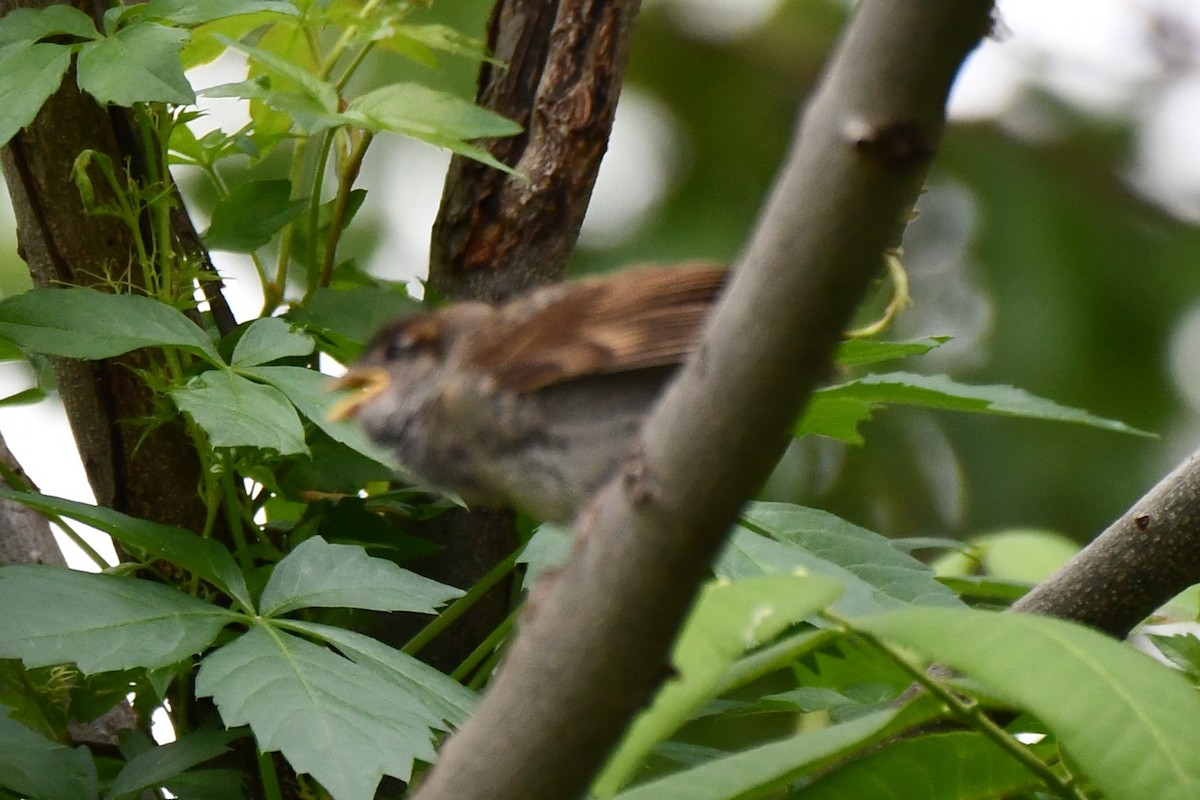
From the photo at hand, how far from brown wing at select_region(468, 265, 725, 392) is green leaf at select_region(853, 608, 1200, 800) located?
0.30 meters

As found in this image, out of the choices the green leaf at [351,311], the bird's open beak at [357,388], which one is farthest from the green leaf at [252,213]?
the bird's open beak at [357,388]

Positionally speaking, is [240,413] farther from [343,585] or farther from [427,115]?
[427,115]

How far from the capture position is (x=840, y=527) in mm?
1673

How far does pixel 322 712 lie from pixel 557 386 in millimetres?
432

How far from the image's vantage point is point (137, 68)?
5.01 feet

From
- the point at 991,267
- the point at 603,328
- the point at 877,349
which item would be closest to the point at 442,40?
the point at 877,349

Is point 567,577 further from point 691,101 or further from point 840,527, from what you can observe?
point 691,101

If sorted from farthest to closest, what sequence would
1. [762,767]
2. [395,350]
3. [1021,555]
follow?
[1021,555], [395,350], [762,767]

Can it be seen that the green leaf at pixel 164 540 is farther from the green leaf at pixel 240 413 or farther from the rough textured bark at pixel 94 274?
the rough textured bark at pixel 94 274

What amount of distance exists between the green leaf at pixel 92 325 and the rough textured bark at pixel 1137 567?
3.49 feet

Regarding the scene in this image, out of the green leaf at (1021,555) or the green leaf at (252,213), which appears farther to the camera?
the green leaf at (1021,555)

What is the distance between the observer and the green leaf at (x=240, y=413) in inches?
56.2

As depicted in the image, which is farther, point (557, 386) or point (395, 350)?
point (395, 350)

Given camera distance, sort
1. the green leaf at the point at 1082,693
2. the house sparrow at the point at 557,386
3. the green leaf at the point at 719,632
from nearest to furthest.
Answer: the green leaf at the point at 719,632, the green leaf at the point at 1082,693, the house sparrow at the point at 557,386
